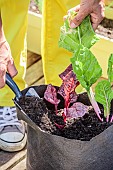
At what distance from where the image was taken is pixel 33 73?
231cm

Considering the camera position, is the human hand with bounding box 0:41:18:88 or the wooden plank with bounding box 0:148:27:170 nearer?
the human hand with bounding box 0:41:18:88

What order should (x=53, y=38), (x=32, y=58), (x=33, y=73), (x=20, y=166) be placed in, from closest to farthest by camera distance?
(x=20, y=166), (x=53, y=38), (x=33, y=73), (x=32, y=58)

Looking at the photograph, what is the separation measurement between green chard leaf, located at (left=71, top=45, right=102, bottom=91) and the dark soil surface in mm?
114

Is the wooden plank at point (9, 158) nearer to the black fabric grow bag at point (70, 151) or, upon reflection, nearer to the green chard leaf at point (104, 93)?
the black fabric grow bag at point (70, 151)

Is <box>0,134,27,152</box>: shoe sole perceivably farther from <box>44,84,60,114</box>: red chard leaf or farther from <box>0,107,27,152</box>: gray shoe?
<box>44,84,60,114</box>: red chard leaf

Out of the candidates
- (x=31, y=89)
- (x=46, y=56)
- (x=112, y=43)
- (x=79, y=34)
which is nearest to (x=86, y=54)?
(x=79, y=34)

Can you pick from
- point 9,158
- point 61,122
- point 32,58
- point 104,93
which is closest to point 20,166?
point 9,158

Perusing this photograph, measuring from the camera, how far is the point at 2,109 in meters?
1.88

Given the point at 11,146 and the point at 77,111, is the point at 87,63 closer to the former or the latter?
the point at 77,111

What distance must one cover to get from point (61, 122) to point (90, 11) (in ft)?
1.01

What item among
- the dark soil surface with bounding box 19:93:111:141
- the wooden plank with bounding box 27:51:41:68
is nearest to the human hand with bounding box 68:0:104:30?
the dark soil surface with bounding box 19:93:111:141

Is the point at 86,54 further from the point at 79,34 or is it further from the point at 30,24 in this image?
the point at 30,24

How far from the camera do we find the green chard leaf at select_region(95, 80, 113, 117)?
1.34 m

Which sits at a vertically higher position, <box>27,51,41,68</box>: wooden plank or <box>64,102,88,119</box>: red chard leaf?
<box>64,102,88,119</box>: red chard leaf
